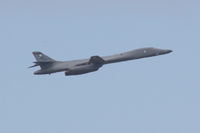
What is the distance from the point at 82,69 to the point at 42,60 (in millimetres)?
12066

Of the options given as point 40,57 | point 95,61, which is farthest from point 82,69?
point 40,57

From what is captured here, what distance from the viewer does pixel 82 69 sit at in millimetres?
89562

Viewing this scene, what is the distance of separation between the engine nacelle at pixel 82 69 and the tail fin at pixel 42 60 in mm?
6548

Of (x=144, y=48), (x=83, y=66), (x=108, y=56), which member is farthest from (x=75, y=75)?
(x=144, y=48)

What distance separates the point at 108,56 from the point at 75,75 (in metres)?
8.45

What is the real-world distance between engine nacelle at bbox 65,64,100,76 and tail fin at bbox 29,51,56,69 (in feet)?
21.5

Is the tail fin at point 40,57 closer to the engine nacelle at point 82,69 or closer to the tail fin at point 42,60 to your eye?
the tail fin at point 42,60

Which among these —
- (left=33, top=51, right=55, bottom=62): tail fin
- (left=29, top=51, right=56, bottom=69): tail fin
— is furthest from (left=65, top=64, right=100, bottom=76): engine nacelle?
(left=33, top=51, right=55, bottom=62): tail fin

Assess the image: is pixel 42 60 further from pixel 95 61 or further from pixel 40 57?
pixel 95 61

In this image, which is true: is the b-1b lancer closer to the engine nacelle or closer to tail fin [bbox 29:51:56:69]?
tail fin [bbox 29:51:56:69]

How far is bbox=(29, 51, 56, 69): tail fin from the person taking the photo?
95162mm

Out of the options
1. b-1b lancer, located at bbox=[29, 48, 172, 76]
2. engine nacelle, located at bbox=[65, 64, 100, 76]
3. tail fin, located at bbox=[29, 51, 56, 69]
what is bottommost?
engine nacelle, located at bbox=[65, 64, 100, 76]

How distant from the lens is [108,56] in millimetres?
94875

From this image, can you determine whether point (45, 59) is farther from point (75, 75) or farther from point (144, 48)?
point (144, 48)
